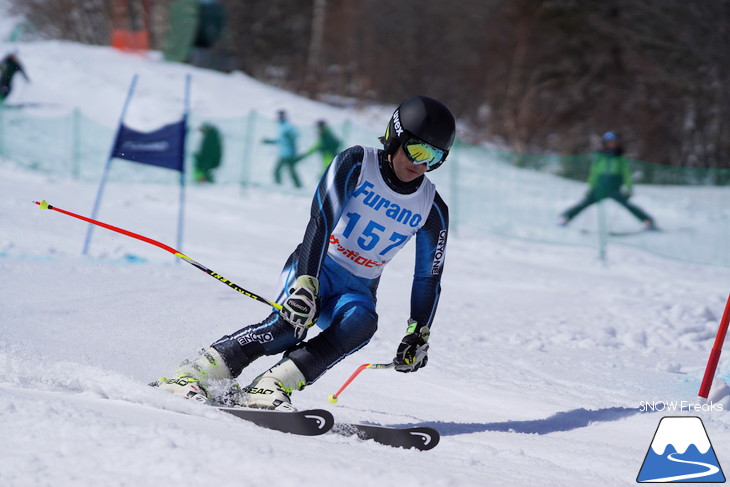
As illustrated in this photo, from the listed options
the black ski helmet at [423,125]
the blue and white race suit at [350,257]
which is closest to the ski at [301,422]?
the blue and white race suit at [350,257]

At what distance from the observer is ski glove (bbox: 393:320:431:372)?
375 centimetres

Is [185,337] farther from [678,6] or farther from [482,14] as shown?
[482,14]

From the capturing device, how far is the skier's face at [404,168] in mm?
3637

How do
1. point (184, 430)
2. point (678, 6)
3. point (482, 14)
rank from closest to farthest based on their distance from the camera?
point (184, 430)
point (678, 6)
point (482, 14)

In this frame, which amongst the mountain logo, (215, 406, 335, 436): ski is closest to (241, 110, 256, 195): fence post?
(215, 406, 335, 436): ski

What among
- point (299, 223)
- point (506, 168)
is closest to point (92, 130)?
point (299, 223)

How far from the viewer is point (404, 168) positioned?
3660mm

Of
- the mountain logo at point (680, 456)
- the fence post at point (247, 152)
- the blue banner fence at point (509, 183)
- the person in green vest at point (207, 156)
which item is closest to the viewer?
the mountain logo at point (680, 456)

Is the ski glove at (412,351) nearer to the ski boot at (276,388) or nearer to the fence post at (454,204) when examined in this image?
the ski boot at (276,388)

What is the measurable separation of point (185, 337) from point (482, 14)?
29.3m

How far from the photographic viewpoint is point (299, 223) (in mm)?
12625

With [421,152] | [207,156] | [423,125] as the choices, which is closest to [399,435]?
[421,152]

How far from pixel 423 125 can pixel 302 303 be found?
97 cm

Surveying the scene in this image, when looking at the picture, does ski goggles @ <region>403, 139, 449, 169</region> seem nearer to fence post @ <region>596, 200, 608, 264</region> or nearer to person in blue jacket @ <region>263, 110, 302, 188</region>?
fence post @ <region>596, 200, 608, 264</region>
